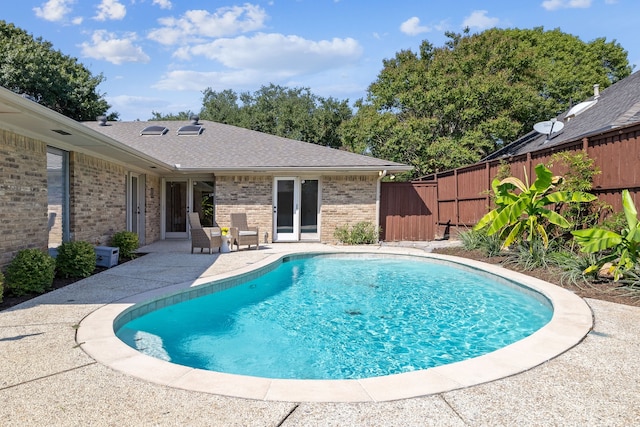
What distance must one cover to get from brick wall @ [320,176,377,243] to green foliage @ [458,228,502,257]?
383 cm

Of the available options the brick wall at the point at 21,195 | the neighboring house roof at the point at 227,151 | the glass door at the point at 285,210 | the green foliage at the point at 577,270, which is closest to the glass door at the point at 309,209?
the glass door at the point at 285,210

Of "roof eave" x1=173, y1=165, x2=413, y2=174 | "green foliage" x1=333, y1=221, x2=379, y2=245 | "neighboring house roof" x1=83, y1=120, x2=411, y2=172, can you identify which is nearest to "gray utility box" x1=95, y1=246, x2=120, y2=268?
"roof eave" x1=173, y1=165, x2=413, y2=174

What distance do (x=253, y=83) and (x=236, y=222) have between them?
32402 millimetres

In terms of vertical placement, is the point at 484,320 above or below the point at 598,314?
below

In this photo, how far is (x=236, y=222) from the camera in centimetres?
1346

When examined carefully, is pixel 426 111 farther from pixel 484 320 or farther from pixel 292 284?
pixel 484 320

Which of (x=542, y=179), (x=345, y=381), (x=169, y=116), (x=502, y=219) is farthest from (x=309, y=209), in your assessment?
(x=169, y=116)

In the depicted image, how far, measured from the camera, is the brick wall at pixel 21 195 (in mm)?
6387

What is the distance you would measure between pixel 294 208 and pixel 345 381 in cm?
1159

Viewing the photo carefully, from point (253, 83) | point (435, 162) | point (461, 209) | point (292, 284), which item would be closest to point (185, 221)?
point (292, 284)

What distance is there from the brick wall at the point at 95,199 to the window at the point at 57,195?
0.11 meters

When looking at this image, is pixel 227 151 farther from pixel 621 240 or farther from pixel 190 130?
pixel 621 240

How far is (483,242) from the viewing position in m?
10.6

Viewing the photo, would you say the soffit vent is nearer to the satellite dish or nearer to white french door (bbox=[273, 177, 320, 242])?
white french door (bbox=[273, 177, 320, 242])
